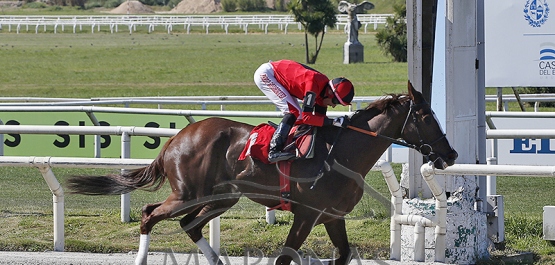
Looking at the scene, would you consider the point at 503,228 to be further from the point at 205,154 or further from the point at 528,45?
the point at 528,45

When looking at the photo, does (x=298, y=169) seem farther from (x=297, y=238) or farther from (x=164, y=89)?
(x=164, y=89)

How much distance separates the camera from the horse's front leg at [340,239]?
18.2 ft

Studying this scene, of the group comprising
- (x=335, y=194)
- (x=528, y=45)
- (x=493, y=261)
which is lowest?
(x=493, y=261)

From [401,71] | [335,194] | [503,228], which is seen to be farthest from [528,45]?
[401,71]

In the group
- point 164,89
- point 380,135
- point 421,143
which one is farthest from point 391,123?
point 164,89

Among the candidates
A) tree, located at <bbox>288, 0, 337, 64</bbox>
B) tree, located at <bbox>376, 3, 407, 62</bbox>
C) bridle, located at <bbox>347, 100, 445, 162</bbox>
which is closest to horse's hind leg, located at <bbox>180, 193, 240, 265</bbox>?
bridle, located at <bbox>347, 100, 445, 162</bbox>

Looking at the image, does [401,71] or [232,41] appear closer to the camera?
[401,71]

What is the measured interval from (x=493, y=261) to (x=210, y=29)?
46219 mm

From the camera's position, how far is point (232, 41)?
4284cm

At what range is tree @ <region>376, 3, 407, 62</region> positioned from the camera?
28.9m

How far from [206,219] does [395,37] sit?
957 inches

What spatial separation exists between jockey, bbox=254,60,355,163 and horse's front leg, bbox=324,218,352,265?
517mm

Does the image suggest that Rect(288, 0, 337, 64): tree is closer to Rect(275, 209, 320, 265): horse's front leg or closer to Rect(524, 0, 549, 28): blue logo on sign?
Rect(524, 0, 549, 28): blue logo on sign

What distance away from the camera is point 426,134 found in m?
5.50
